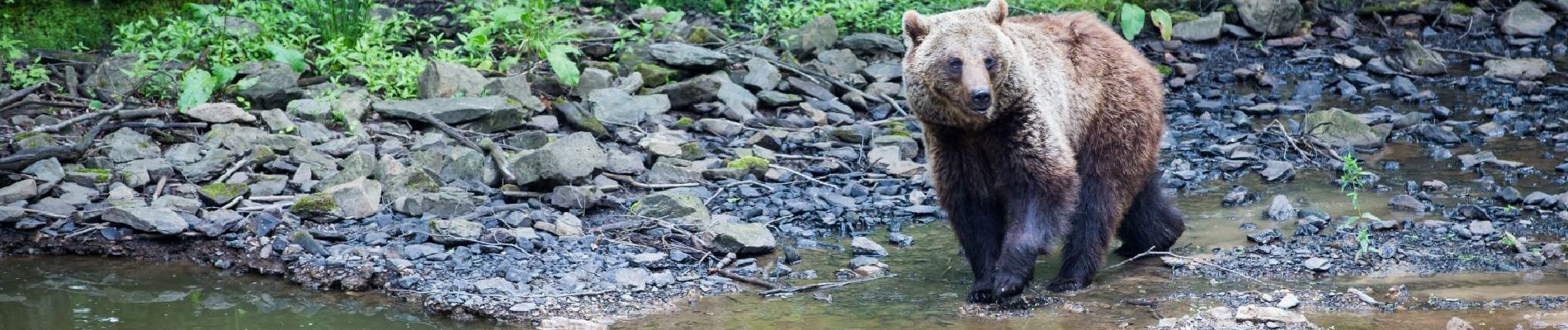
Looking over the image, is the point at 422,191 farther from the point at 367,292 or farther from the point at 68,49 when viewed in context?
the point at 68,49

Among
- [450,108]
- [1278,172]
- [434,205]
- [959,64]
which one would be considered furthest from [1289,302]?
[450,108]

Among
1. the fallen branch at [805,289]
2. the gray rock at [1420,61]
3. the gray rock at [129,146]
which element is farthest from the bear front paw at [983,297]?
the gray rock at [1420,61]

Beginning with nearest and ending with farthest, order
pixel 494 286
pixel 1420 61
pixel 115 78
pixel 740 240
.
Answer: pixel 494 286
pixel 740 240
pixel 115 78
pixel 1420 61

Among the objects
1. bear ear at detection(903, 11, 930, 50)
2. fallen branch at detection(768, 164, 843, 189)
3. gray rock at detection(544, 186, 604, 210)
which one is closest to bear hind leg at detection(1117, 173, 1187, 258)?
bear ear at detection(903, 11, 930, 50)

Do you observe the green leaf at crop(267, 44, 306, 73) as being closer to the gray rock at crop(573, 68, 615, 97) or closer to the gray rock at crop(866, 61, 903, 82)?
the gray rock at crop(573, 68, 615, 97)

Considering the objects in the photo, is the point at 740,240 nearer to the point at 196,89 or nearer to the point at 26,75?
the point at 196,89

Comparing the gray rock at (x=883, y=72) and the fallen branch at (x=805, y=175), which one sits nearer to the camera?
the fallen branch at (x=805, y=175)

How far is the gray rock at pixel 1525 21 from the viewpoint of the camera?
1277 cm

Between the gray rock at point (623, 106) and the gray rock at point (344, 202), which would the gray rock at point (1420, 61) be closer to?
the gray rock at point (623, 106)

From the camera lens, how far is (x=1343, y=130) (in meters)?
9.52

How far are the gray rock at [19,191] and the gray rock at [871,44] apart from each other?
636 cm

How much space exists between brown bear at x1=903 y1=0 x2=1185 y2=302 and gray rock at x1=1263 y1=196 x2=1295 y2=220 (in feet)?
4.04

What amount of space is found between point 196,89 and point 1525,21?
11.5 metres

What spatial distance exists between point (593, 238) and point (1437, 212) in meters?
4.59
